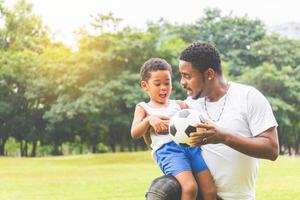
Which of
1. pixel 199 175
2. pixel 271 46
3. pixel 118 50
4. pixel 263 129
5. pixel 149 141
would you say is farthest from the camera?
pixel 271 46

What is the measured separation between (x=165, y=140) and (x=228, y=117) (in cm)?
44

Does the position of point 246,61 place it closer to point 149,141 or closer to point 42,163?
point 42,163

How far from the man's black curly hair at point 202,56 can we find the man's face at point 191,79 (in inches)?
1.0

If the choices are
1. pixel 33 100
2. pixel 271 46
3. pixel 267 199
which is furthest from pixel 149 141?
pixel 271 46

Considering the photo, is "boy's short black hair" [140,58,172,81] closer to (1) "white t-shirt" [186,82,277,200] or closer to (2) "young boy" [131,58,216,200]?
(2) "young boy" [131,58,216,200]

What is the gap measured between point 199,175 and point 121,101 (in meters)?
29.2

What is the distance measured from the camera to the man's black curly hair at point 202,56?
3191 millimetres

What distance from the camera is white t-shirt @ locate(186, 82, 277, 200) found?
3.13 meters

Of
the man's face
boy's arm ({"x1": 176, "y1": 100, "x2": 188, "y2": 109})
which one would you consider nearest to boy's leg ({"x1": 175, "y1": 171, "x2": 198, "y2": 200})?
the man's face

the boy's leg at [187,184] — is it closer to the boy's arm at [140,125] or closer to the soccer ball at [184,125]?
the soccer ball at [184,125]

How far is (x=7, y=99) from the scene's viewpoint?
36531 mm

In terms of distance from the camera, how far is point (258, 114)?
123 inches

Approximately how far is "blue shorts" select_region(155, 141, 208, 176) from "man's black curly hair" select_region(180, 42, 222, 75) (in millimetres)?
458

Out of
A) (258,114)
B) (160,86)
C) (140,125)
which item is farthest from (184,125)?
(160,86)
